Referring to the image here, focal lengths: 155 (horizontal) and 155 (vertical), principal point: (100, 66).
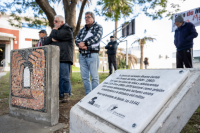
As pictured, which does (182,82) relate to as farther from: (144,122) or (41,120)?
(41,120)

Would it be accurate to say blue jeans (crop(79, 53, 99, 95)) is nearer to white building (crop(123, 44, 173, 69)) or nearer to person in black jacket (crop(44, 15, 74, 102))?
person in black jacket (crop(44, 15, 74, 102))

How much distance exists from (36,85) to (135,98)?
161 cm

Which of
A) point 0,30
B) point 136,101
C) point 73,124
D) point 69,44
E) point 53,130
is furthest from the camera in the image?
point 0,30

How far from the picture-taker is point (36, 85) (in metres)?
2.38

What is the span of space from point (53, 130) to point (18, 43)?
65.5 ft

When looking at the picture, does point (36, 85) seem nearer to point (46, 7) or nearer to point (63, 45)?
point (63, 45)

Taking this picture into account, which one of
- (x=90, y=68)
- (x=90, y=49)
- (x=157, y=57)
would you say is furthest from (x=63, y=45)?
(x=157, y=57)

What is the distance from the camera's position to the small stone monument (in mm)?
2240

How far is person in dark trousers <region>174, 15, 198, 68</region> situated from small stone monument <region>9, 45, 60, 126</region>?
2.95m

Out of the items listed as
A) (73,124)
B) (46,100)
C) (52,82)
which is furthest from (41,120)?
(73,124)

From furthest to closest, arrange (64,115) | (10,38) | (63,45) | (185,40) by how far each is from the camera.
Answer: (10,38)
(185,40)
(63,45)
(64,115)

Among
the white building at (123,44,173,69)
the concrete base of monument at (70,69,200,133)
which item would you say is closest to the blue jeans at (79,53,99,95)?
the concrete base of monument at (70,69,200,133)

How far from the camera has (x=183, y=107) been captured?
1.29 meters

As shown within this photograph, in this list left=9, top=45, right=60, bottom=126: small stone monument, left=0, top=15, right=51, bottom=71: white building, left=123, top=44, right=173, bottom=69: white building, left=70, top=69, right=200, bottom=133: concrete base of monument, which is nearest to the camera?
left=70, top=69, right=200, bottom=133: concrete base of monument
